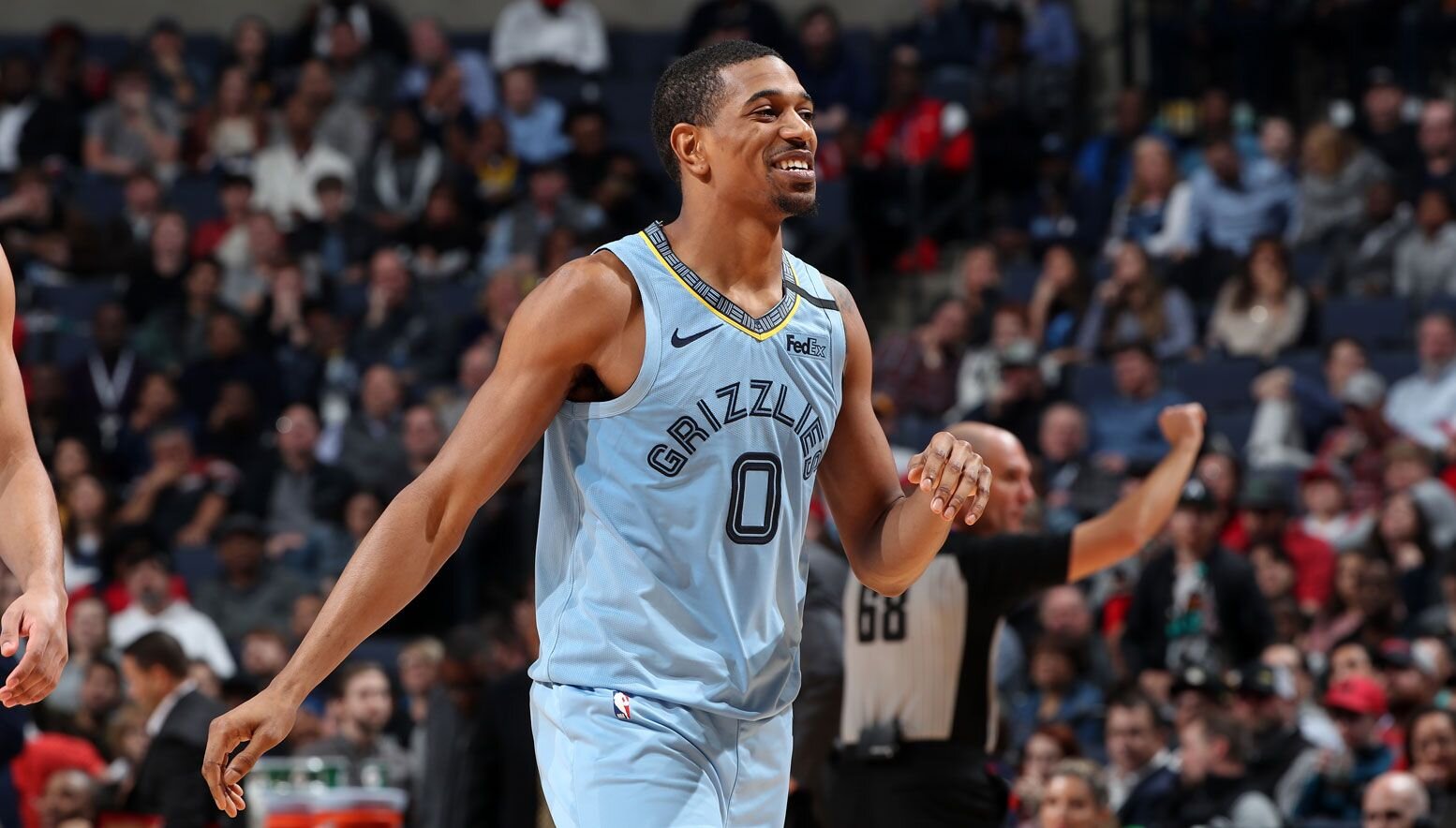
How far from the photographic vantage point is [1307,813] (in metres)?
8.72

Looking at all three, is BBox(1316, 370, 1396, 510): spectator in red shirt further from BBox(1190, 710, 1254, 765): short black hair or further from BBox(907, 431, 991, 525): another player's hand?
BBox(907, 431, 991, 525): another player's hand

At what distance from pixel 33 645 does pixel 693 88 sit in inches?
63.4

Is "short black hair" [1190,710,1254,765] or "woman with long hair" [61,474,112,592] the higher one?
"woman with long hair" [61,474,112,592]

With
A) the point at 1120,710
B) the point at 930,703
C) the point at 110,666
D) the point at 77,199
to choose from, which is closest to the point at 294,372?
the point at 77,199

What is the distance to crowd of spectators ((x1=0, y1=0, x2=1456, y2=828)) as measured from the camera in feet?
30.8

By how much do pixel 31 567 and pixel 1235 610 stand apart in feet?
22.9

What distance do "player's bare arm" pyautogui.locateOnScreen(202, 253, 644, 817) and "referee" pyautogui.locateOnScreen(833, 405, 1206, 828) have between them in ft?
7.71

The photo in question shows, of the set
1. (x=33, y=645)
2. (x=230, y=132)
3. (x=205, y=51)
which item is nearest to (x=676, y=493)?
(x=33, y=645)

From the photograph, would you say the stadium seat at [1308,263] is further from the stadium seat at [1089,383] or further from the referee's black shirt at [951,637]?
the referee's black shirt at [951,637]

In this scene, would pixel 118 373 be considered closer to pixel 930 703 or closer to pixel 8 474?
pixel 930 703

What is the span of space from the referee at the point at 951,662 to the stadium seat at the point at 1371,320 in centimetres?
707

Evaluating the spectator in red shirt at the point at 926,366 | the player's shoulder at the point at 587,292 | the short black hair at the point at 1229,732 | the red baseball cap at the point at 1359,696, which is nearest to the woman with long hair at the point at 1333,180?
the spectator in red shirt at the point at 926,366

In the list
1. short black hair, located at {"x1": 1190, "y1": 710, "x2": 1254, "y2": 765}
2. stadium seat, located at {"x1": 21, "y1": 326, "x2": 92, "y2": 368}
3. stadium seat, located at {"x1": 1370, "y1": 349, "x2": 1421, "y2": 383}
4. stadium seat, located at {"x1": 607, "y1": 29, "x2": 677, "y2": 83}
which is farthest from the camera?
stadium seat, located at {"x1": 607, "y1": 29, "x2": 677, "y2": 83}

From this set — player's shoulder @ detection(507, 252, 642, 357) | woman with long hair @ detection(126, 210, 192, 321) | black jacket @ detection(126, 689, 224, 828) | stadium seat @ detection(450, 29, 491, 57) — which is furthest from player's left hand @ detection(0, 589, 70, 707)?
stadium seat @ detection(450, 29, 491, 57)
